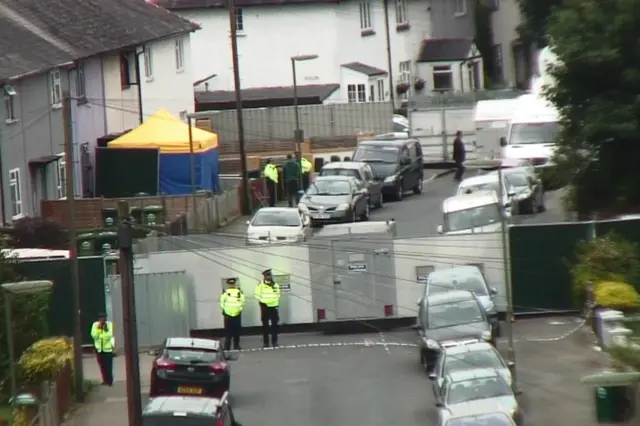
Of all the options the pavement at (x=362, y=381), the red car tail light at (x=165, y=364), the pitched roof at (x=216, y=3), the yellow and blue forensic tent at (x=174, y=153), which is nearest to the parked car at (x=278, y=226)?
the pavement at (x=362, y=381)

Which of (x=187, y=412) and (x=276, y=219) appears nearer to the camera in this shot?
(x=187, y=412)

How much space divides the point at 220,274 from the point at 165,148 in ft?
47.9

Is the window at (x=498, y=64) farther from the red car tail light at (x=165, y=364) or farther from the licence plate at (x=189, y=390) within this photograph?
the licence plate at (x=189, y=390)

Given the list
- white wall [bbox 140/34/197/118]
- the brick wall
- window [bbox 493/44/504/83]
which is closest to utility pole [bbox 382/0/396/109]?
window [bbox 493/44/504/83]

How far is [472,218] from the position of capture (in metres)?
38.0

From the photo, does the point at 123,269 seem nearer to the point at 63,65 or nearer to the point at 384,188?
the point at 63,65

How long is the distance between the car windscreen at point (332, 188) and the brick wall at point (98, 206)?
329 cm

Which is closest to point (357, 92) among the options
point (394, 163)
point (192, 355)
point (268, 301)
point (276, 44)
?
point (276, 44)

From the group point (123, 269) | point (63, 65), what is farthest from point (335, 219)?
point (123, 269)

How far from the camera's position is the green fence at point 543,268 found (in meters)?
34.2

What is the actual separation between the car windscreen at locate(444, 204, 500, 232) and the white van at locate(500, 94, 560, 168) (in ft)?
30.8

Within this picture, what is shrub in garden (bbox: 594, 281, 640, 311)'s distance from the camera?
2981 centimetres

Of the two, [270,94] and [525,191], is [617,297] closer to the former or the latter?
[525,191]

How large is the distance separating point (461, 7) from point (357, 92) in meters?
15.5
